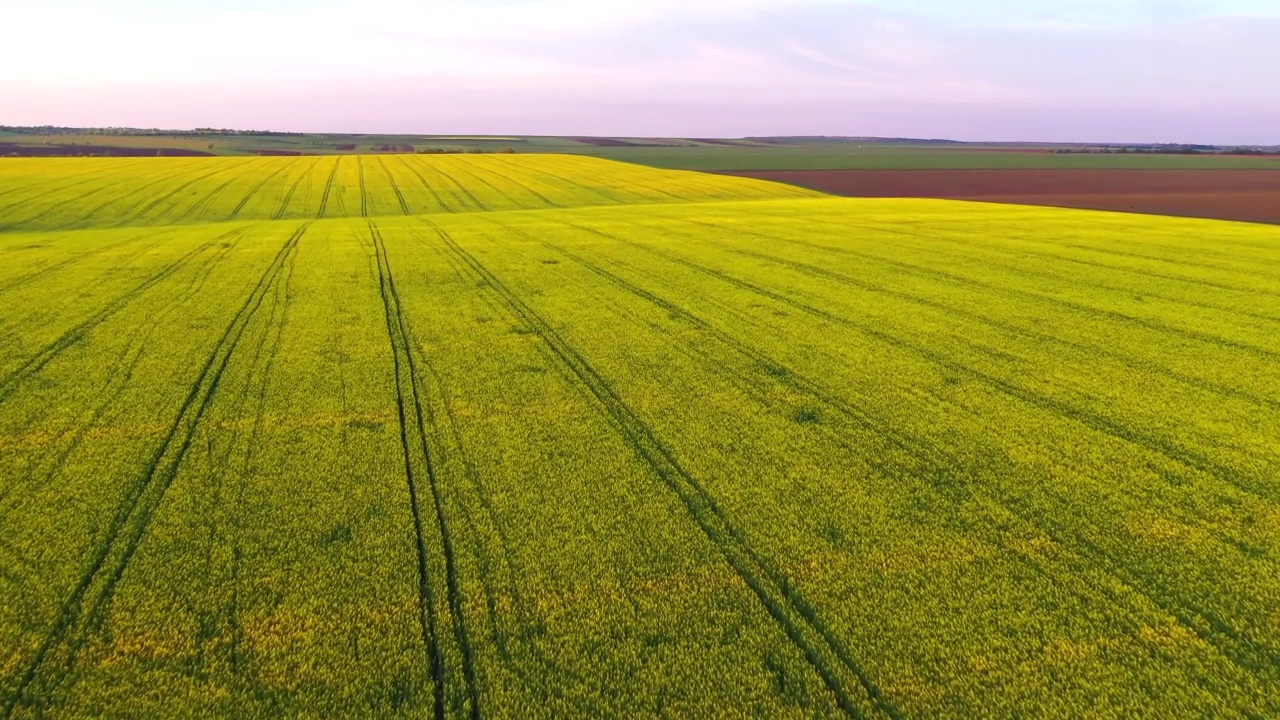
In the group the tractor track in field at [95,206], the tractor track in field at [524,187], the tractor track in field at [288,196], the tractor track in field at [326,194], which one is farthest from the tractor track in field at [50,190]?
the tractor track in field at [524,187]

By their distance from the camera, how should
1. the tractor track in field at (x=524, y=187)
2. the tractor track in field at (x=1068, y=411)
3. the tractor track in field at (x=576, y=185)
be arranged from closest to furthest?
the tractor track in field at (x=1068, y=411)
the tractor track in field at (x=524, y=187)
the tractor track in field at (x=576, y=185)

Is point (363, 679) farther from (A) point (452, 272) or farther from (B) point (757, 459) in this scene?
(A) point (452, 272)

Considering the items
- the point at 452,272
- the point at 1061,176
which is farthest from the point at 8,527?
the point at 1061,176

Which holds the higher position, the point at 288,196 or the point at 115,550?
the point at 288,196

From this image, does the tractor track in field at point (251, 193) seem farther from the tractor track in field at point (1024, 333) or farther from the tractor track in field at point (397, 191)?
the tractor track in field at point (1024, 333)

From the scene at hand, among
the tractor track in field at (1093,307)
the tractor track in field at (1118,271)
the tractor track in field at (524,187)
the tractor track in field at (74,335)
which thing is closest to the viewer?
the tractor track in field at (74,335)

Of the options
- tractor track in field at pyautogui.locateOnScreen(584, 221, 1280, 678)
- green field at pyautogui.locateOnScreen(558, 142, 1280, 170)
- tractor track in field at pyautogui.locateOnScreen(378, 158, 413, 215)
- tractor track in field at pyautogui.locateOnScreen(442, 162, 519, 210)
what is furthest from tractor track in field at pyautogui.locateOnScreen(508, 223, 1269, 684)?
green field at pyautogui.locateOnScreen(558, 142, 1280, 170)

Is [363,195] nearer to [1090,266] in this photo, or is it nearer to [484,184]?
[484,184]

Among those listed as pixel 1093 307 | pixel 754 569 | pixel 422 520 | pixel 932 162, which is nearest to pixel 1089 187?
pixel 932 162
